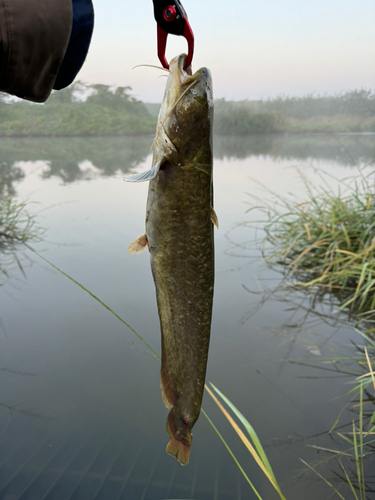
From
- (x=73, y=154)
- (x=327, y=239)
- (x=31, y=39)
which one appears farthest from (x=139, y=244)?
(x=73, y=154)

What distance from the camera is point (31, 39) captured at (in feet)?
2.13

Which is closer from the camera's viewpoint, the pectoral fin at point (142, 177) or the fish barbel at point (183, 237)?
the pectoral fin at point (142, 177)

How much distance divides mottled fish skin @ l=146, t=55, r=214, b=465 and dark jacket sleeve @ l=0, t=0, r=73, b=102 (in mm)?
231

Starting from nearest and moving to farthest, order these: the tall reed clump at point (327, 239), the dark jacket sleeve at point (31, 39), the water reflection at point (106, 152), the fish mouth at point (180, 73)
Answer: the dark jacket sleeve at point (31, 39)
the fish mouth at point (180, 73)
the tall reed clump at point (327, 239)
the water reflection at point (106, 152)

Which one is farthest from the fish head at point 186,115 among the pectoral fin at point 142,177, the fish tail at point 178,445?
the fish tail at point 178,445

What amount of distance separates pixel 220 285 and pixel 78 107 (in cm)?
664

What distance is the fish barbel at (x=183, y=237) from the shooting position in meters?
0.78

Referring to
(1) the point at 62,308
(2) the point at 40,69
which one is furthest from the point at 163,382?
(1) the point at 62,308

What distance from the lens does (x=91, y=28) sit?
739 millimetres

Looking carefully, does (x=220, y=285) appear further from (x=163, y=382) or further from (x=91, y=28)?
(x=91, y=28)

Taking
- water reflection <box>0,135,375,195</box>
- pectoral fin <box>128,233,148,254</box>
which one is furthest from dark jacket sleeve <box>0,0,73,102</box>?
water reflection <box>0,135,375,195</box>

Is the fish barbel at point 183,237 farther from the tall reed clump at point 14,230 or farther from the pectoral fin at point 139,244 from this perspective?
the tall reed clump at point 14,230

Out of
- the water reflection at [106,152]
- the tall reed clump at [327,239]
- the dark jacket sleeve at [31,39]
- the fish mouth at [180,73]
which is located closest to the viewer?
the dark jacket sleeve at [31,39]

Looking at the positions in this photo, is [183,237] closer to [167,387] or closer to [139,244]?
[139,244]
